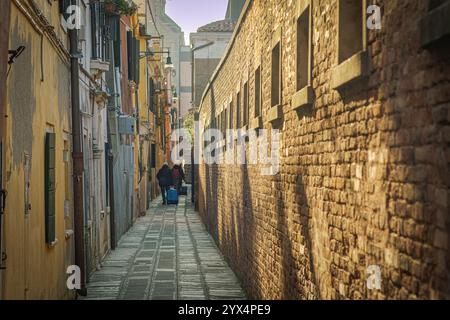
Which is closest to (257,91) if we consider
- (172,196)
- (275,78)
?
(275,78)

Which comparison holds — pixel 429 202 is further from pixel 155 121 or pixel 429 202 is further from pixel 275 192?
pixel 155 121

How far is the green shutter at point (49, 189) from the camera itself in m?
8.79

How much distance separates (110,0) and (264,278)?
8670mm

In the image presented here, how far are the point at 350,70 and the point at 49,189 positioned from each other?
14.5ft

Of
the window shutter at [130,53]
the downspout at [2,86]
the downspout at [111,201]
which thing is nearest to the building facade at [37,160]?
the downspout at [2,86]

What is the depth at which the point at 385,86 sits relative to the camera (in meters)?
4.95

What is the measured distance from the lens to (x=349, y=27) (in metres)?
6.06

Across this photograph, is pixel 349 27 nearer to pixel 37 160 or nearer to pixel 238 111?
pixel 37 160

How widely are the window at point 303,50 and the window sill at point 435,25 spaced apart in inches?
147

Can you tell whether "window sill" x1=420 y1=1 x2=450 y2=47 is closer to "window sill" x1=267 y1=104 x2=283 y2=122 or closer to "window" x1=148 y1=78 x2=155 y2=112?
"window sill" x1=267 y1=104 x2=283 y2=122

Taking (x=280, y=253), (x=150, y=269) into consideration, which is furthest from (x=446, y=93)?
(x=150, y=269)

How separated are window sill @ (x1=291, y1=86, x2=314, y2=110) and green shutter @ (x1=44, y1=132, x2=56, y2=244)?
276 cm

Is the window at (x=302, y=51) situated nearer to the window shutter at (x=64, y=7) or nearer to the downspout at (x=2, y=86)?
the downspout at (x=2, y=86)

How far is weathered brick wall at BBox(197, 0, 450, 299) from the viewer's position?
415 centimetres
